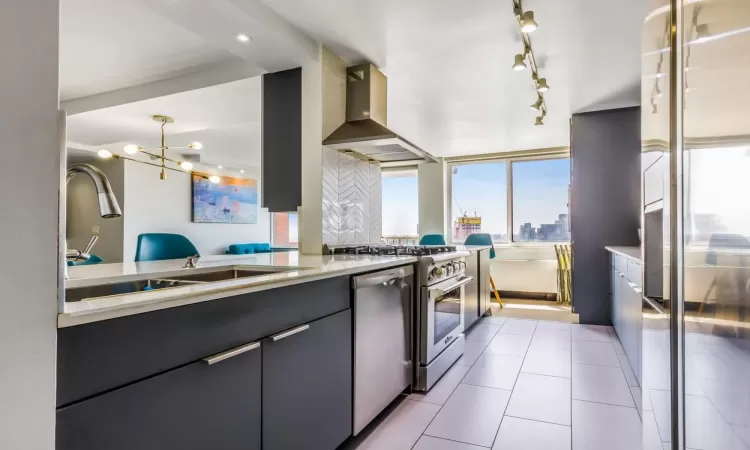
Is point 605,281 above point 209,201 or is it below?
below

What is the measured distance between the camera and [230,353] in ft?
3.73

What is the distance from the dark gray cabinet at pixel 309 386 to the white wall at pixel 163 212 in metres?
4.94

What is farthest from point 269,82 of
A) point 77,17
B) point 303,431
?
point 303,431

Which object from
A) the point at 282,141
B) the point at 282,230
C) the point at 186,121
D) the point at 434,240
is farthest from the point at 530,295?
the point at 186,121

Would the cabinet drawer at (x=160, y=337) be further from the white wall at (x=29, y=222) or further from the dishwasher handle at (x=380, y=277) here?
the dishwasher handle at (x=380, y=277)

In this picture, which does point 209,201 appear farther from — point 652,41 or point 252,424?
point 652,41

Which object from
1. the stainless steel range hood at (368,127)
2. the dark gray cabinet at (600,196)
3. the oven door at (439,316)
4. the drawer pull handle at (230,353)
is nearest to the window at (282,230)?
the stainless steel range hood at (368,127)

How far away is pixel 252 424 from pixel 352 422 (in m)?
0.72

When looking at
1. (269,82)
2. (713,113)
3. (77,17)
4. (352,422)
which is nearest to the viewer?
(713,113)

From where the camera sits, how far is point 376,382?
2025mm

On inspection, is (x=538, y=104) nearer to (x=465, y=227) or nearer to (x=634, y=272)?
(x=634, y=272)

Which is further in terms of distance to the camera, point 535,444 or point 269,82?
point 269,82

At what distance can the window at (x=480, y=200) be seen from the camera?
691cm

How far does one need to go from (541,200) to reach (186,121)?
5.57 metres
